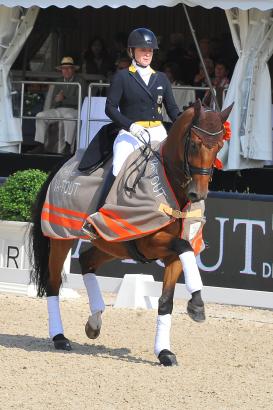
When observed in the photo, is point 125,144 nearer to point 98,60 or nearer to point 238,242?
point 238,242

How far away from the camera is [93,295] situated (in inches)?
331

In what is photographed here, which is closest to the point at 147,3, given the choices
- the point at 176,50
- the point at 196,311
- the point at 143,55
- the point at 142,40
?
the point at 176,50

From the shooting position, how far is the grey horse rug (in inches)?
296

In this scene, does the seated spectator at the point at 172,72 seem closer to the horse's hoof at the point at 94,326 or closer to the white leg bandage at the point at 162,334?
the horse's hoof at the point at 94,326

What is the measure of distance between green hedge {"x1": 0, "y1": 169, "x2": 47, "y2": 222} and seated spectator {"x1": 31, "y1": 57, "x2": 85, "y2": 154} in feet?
8.15

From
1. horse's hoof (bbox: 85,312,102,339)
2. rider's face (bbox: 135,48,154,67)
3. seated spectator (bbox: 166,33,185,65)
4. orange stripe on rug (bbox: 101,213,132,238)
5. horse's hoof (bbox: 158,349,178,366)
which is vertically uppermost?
rider's face (bbox: 135,48,154,67)

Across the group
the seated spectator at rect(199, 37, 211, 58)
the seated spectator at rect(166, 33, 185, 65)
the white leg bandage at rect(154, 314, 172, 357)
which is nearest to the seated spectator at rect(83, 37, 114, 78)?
the seated spectator at rect(166, 33, 185, 65)

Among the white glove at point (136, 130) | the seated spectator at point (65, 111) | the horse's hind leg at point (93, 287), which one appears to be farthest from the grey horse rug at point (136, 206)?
the seated spectator at point (65, 111)

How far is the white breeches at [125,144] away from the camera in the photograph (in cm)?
791

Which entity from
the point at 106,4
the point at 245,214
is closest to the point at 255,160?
the point at 245,214

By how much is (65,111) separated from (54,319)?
611 centimetres

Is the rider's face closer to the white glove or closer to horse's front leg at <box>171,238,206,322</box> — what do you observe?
the white glove

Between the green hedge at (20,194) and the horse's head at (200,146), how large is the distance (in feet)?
13.7

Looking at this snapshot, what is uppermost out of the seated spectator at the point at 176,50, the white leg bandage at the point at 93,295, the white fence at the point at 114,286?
the seated spectator at the point at 176,50
